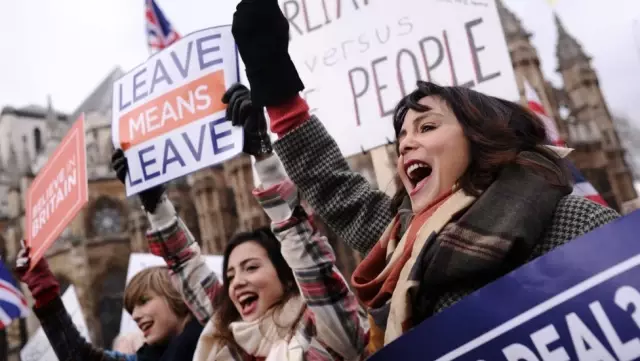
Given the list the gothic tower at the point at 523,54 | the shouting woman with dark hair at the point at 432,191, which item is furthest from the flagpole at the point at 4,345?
the shouting woman with dark hair at the point at 432,191

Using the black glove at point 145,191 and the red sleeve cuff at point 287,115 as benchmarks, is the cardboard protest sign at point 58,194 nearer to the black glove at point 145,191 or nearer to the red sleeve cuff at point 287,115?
the black glove at point 145,191

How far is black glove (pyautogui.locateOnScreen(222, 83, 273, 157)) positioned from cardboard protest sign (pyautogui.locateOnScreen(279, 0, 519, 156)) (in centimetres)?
80

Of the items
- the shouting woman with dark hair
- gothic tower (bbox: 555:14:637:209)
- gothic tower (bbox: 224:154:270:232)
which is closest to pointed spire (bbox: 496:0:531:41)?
gothic tower (bbox: 555:14:637:209)

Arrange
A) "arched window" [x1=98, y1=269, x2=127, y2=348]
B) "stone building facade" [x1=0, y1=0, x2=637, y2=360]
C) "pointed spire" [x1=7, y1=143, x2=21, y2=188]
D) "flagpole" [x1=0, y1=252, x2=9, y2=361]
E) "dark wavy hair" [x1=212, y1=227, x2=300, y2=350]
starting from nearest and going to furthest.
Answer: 1. "dark wavy hair" [x1=212, y1=227, x2=300, y2=350]
2. "flagpole" [x1=0, y1=252, x2=9, y2=361]
3. "stone building facade" [x1=0, y1=0, x2=637, y2=360]
4. "arched window" [x1=98, y1=269, x2=127, y2=348]
5. "pointed spire" [x1=7, y1=143, x2=21, y2=188]

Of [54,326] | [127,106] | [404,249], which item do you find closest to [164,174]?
[127,106]

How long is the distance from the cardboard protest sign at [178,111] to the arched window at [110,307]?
60.5 ft

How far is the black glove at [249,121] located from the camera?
1716 mm

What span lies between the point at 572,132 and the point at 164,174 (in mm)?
18506

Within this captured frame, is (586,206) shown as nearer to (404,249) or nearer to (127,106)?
(404,249)

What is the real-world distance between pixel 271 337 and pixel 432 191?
721mm

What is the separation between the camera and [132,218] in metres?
20.5

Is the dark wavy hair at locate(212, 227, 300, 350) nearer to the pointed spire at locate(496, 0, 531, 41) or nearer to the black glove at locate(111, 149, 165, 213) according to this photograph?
the black glove at locate(111, 149, 165, 213)

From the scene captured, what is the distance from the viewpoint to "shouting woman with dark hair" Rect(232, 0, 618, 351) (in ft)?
3.39

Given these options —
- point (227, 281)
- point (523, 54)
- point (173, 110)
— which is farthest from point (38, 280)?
point (523, 54)
